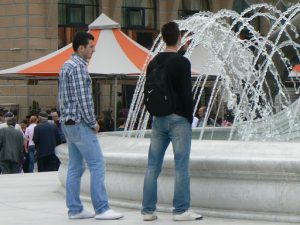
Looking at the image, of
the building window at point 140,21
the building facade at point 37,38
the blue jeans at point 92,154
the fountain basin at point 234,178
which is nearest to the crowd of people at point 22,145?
the fountain basin at point 234,178

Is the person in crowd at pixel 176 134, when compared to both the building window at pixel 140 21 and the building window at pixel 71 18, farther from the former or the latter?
the building window at pixel 140 21

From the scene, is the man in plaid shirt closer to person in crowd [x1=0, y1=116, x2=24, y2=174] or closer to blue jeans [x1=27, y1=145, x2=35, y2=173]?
person in crowd [x1=0, y1=116, x2=24, y2=174]

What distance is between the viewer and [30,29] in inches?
1468

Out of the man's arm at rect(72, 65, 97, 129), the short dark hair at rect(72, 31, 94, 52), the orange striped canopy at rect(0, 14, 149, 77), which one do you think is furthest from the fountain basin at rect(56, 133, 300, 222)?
the orange striped canopy at rect(0, 14, 149, 77)

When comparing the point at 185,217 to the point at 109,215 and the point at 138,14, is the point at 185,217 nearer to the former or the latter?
the point at 109,215

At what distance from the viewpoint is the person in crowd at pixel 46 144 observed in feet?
59.6

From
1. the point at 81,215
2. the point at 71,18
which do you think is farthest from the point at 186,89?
the point at 71,18

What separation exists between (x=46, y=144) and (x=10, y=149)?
67 cm

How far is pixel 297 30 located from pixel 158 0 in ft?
93.3

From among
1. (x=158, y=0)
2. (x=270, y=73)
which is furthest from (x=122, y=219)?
(x=158, y=0)

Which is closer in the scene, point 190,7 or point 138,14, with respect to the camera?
point 138,14

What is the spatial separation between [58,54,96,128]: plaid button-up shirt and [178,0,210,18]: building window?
110ft

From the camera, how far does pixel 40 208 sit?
10.1 m

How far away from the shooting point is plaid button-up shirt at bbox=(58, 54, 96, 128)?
867 cm
